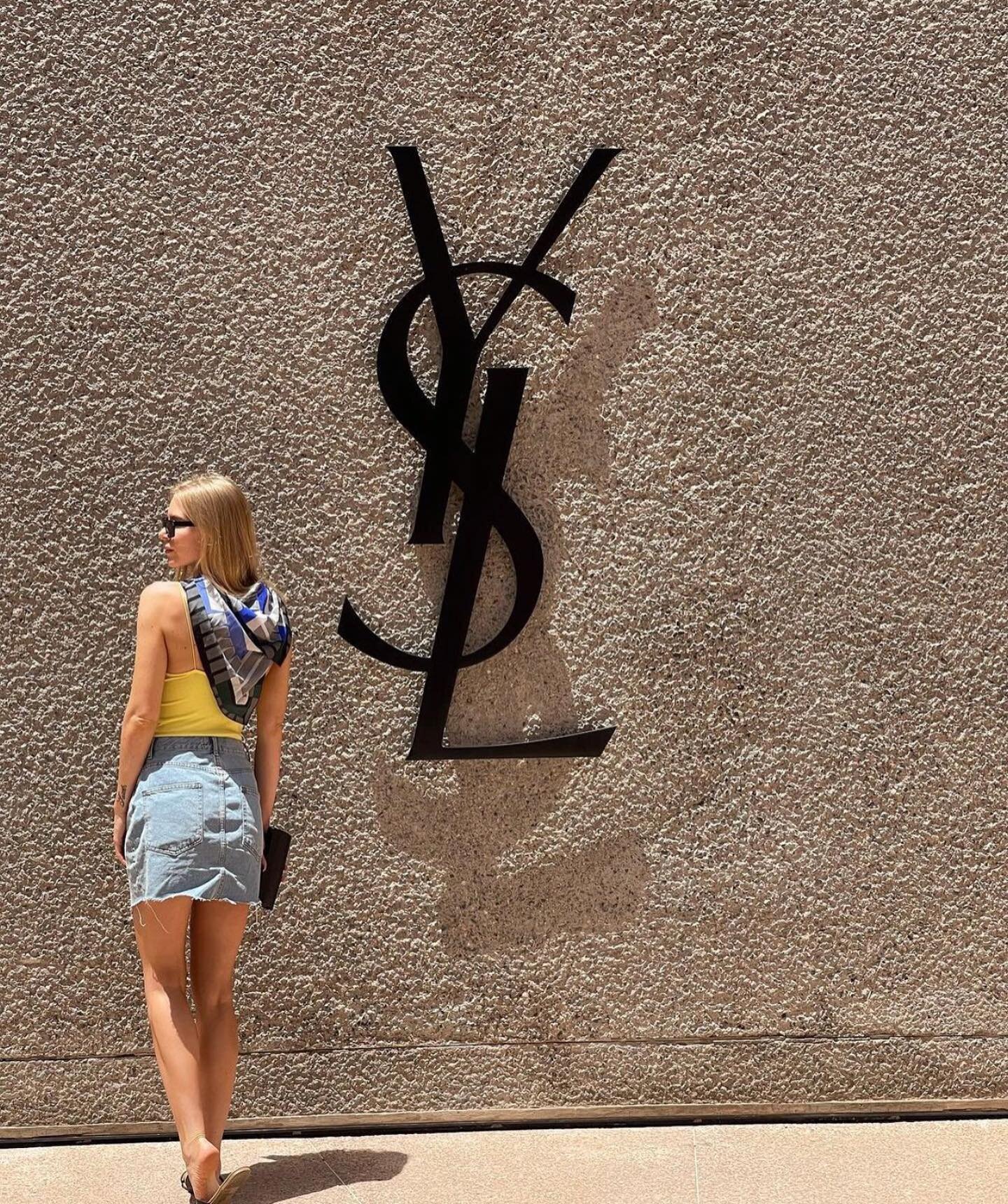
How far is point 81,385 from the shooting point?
4219 millimetres

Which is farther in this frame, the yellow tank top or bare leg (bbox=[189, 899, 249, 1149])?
bare leg (bbox=[189, 899, 249, 1149])

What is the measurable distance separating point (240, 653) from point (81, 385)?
4.23 ft

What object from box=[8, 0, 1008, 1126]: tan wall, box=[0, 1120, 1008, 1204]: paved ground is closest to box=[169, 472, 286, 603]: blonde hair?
box=[8, 0, 1008, 1126]: tan wall

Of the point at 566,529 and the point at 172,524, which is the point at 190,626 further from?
the point at 566,529

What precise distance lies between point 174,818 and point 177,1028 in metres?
0.53

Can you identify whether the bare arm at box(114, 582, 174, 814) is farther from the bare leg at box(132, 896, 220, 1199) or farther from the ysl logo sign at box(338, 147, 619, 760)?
the ysl logo sign at box(338, 147, 619, 760)

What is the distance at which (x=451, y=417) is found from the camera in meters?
4.24

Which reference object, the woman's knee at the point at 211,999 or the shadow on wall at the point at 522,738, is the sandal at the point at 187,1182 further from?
the shadow on wall at the point at 522,738

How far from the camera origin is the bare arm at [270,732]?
3582 mm

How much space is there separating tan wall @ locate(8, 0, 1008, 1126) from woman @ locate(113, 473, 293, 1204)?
752 millimetres

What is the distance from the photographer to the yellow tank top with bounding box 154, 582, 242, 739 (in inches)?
134

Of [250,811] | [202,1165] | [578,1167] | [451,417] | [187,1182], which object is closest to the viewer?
[202,1165]

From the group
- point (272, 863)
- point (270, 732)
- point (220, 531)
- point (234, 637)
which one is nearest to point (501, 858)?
point (272, 863)

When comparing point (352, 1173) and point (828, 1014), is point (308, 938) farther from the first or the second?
point (828, 1014)
